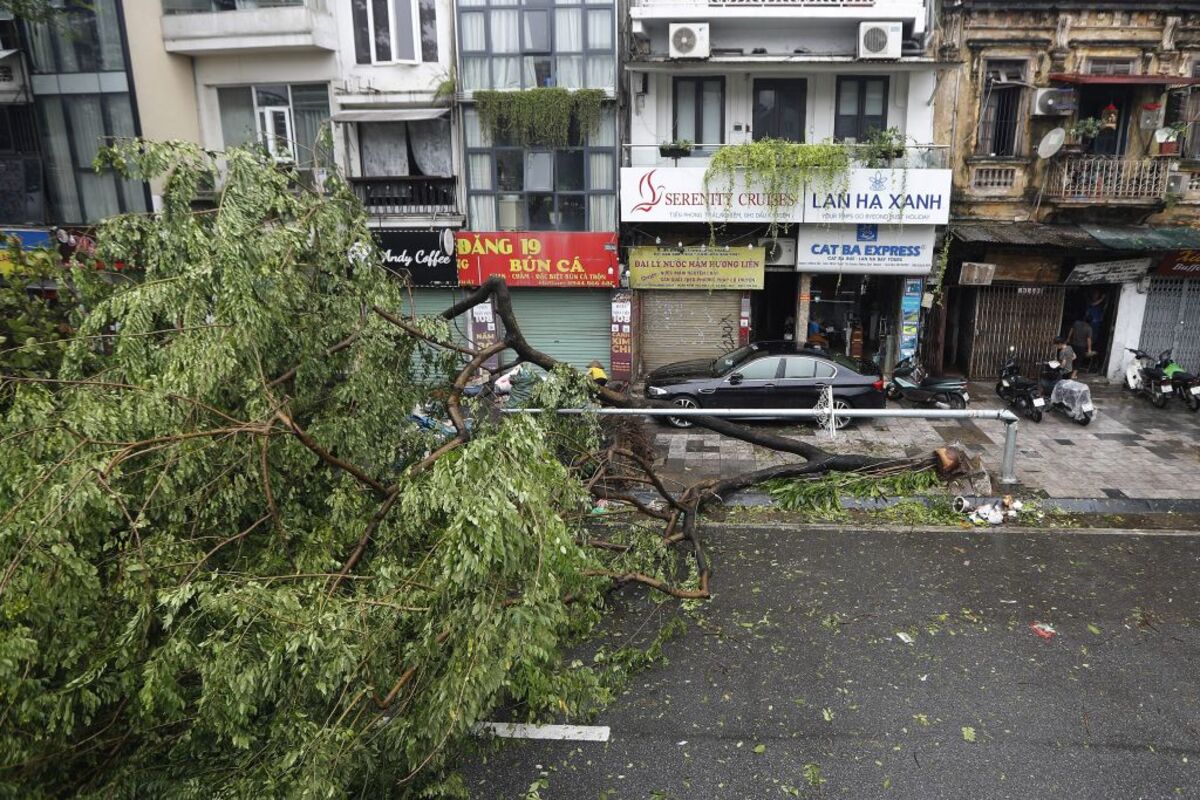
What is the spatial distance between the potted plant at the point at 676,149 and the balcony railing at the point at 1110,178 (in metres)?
7.48

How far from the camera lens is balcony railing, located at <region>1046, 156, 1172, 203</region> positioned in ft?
48.5

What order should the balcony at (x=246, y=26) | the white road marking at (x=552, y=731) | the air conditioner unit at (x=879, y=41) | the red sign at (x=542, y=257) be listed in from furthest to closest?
1. the red sign at (x=542, y=257)
2. the balcony at (x=246, y=26)
3. the air conditioner unit at (x=879, y=41)
4. the white road marking at (x=552, y=731)

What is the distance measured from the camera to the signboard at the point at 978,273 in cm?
1549

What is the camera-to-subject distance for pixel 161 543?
4430 mm

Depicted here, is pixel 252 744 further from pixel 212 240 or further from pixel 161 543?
pixel 212 240

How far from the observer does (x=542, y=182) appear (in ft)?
52.7

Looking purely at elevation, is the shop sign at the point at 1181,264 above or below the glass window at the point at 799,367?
above

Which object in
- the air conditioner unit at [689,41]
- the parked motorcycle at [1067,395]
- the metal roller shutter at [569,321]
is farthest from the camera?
the metal roller shutter at [569,321]

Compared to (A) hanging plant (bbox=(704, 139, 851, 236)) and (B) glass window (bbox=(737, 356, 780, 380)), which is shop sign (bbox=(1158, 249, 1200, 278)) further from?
(B) glass window (bbox=(737, 356, 780, 380))

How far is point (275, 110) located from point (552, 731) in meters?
15.3

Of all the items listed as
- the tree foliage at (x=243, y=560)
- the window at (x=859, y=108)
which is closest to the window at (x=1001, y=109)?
the window at (x=859, y=108)

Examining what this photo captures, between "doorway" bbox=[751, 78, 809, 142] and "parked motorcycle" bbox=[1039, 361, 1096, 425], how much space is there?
6873 mm

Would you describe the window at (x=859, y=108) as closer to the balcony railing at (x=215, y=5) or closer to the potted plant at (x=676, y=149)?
the potted plant at (x=676, y=149)

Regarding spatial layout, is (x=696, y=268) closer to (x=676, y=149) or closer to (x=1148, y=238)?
(x=676, y=149)
